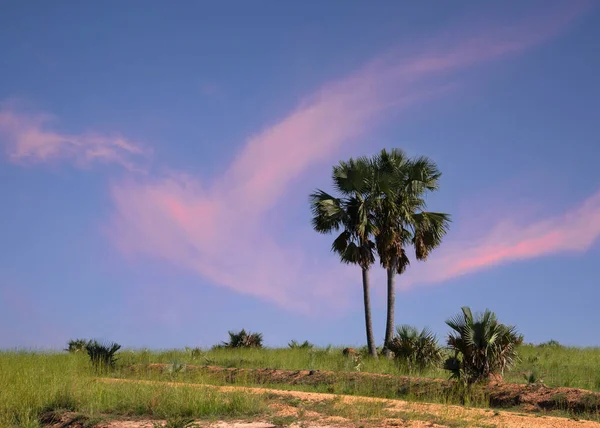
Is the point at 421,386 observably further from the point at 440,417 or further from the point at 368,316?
the point at 368,316

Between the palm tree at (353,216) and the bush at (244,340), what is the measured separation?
6171 mm

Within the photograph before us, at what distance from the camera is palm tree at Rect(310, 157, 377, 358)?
A: 111 ft

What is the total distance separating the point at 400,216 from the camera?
34656mm

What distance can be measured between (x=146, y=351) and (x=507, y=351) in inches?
667

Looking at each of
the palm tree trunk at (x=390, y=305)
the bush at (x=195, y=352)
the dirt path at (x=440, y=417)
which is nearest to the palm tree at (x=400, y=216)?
the palm tree trunk at (x=390, y=305)

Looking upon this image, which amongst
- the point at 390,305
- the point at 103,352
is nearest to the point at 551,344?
the point at 390,305

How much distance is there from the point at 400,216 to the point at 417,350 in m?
10.5

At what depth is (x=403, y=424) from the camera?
11977mm

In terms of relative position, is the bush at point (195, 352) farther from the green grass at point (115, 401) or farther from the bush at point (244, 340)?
the green grass at point (115, 401)

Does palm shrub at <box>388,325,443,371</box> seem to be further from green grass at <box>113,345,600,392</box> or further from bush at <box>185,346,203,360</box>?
bush at <box>185,346,203,360</box>

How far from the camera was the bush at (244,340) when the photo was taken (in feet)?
115

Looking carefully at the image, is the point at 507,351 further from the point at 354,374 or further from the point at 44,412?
the point at 44,412

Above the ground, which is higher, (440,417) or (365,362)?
(365,362)

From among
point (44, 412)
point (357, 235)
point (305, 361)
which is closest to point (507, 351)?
point (305, 361)
